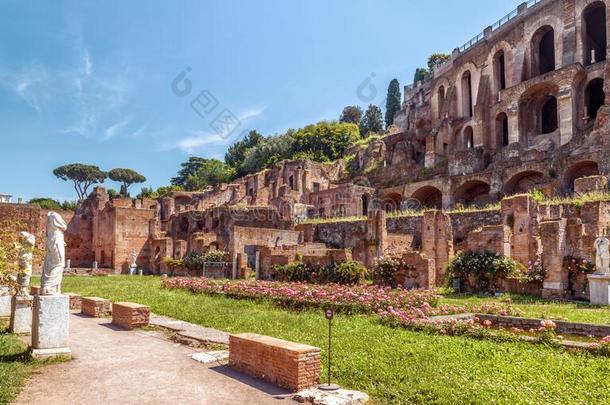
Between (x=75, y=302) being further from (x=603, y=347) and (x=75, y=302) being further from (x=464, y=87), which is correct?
(x=464, y=87)

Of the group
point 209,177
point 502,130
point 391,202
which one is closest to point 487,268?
point 391,202

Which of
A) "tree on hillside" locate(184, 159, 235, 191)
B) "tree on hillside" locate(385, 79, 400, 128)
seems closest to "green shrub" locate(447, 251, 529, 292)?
"tree on hillside" locate(184, 159, 235, 191)

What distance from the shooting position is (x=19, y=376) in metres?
6.65

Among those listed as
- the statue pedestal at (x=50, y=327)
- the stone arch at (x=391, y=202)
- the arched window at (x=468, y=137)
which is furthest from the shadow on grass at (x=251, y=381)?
the arched window at (x=468, y=137)

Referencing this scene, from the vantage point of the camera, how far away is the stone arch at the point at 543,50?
4534 centimetres

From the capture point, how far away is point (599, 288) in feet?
48.4

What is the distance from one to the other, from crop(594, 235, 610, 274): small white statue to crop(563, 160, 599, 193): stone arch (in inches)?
708

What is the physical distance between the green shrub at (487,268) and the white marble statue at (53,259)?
14.8 metres

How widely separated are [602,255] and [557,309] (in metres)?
2.95

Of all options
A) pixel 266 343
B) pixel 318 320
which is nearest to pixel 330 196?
pixel 318 320

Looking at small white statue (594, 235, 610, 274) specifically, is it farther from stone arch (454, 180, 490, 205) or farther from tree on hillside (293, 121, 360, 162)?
tree on hillside (293, 121, 360, 162)

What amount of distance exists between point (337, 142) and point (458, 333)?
6733 cm

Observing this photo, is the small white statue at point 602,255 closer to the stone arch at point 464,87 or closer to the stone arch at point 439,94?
the stone arch at point 464,87

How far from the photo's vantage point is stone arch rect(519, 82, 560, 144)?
1661 inches
